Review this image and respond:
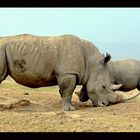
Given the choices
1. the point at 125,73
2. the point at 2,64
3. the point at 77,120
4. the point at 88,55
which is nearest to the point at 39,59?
the point at 2,64

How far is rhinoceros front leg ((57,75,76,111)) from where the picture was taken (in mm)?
11367

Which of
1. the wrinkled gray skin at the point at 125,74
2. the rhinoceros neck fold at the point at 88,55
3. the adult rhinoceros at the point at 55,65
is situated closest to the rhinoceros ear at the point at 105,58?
the adult rhinoceros at the point at 55,65

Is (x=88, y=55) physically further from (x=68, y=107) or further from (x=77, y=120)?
(x=77, y=120)

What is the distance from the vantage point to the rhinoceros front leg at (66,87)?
1137 centimetres

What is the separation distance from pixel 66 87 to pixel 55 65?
66cm

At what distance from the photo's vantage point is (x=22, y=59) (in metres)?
11.2

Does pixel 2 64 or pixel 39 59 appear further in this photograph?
pixel 39 59

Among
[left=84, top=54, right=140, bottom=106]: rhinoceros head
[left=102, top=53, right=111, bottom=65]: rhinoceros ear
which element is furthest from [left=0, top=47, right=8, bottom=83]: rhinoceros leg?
[left=102, top=53, right=111, bottom=65]: rhinoceros ear

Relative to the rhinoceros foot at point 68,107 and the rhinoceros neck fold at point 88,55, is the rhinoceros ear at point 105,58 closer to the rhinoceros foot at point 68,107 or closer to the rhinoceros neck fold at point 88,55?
the rhinoceros neck fold at point 88,55

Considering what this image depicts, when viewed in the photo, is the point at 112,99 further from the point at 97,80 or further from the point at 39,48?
the point at 39,48

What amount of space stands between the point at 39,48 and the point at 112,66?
9.47 ft

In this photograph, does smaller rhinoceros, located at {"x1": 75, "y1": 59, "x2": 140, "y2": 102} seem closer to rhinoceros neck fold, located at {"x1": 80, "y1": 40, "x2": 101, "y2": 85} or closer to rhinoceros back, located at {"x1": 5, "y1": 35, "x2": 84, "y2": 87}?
rhinoceros neck fold, located at {"x1": 80, "y1": 40, "x2": 101, "y2": 85}

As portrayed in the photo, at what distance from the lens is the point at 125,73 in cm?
1355
